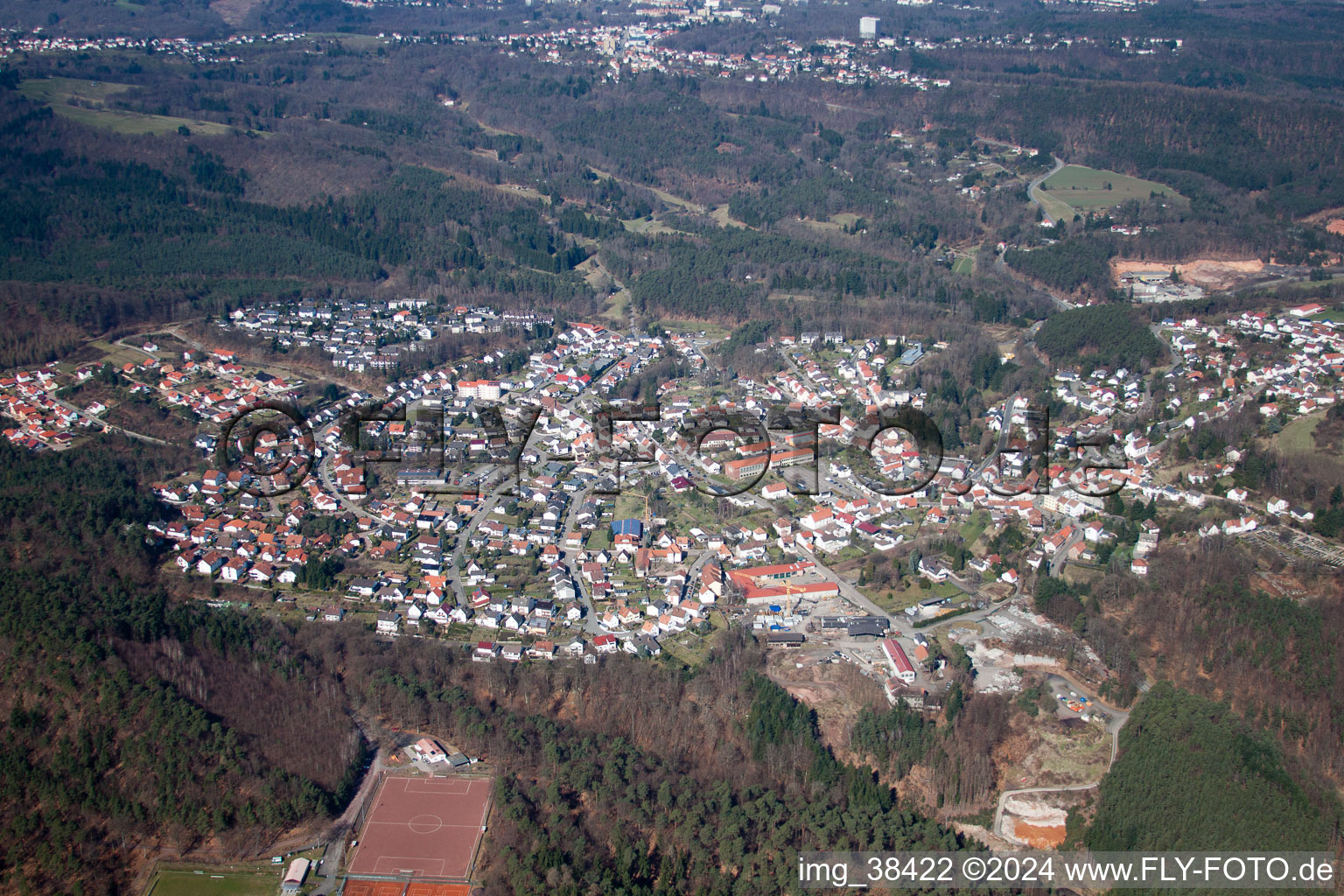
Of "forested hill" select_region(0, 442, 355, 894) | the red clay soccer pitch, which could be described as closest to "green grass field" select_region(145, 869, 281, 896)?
"forested hill" select_region(0, 442, 355, 894)

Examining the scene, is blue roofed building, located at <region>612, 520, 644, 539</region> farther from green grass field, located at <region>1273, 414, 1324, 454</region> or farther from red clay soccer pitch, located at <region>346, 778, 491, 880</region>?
green grass field, located at <region>1273, 414, 1324, 454</region>

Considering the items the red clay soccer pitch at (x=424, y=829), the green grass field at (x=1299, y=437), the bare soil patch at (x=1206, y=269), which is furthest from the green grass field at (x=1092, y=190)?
the red clay soccer pitch at (x=424, y=829)

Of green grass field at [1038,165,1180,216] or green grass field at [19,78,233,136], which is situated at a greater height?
green grass field at [19,78,233,136]

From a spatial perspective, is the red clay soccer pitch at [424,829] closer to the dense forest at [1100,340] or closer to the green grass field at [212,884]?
the green grass field at [212,884]

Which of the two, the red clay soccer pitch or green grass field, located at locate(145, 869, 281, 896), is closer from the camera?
green grass field, located at locate(145, 869, 281, 896)

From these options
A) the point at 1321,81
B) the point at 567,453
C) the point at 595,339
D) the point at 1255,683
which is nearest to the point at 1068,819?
the point at 1255,683

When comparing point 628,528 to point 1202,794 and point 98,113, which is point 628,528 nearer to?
point 1202,794

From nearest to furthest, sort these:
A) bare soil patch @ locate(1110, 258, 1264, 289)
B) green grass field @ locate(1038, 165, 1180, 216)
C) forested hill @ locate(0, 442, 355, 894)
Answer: forested hill @ locate(0, 442, 355, 894), bare soil patch @ locate(1110, 258, 1264, 289), green grass field @ locate(1038, 165, 1180, 216)

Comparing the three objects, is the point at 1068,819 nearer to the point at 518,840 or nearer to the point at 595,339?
the point at 518,840
